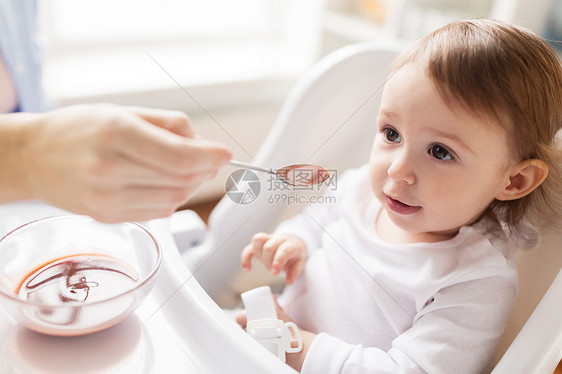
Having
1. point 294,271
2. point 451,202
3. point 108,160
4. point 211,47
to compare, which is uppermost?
point 108,160

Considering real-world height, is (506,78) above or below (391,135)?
above

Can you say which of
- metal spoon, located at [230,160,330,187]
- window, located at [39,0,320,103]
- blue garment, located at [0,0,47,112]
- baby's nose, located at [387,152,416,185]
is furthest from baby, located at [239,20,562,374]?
window, located at [39,0,320,103]

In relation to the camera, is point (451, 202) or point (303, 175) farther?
point (303, 175)

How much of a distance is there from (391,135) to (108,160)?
0.39 metres

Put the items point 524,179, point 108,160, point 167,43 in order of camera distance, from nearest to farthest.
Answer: point 108,160
point 524,179
point 167,43

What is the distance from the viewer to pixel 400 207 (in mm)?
633

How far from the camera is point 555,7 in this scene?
3.90 ft

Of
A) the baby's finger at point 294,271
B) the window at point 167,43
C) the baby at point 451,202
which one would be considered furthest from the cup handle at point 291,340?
the window at point 167,43

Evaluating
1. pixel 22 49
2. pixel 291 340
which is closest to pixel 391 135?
pixel 291 340

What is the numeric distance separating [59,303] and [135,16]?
1.47m

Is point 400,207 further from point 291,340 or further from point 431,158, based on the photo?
point 291,340

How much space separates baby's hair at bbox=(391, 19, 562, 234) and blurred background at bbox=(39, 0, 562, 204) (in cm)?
88

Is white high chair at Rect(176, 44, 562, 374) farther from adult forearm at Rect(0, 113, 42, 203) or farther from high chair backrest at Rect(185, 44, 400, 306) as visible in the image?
adult forearm at Rect(0, 113, 42, 203)

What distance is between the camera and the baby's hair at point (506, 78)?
21.4 inches
